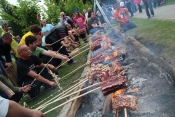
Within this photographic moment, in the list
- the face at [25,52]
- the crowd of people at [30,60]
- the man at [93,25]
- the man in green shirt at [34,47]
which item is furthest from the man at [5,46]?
the man at [93,25]

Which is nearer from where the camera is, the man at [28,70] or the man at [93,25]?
the man at [28,70]

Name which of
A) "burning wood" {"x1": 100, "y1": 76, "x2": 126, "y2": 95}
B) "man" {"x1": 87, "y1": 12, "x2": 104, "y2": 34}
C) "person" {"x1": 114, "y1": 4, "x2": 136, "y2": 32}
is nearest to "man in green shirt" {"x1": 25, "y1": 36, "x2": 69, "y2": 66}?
"burning wood" {"x1": 100, "y1": 76, "x2": 126, "y2": 95}

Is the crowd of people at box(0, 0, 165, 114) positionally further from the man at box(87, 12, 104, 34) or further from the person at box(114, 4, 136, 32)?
the man at box(87, 12, 104, 34)

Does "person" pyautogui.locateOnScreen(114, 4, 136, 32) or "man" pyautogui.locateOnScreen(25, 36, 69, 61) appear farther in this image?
"person" pyautogui.locateOnScreen(114, 4, 136, 32)

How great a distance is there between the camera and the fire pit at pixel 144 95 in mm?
3851

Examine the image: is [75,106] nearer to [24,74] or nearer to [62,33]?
[24,74]

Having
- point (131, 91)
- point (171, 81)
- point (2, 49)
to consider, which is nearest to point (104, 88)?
point (131, 91)

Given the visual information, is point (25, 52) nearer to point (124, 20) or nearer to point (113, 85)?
point (113, 85)

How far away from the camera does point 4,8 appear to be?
21.6 metres

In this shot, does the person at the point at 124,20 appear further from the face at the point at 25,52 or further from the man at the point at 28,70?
the face at the point at 25,52

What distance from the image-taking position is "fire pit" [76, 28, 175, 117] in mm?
3851

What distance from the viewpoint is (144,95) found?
14.3 ft

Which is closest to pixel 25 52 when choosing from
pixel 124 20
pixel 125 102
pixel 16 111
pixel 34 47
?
pixel 34 47

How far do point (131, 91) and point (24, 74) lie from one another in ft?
11.4
